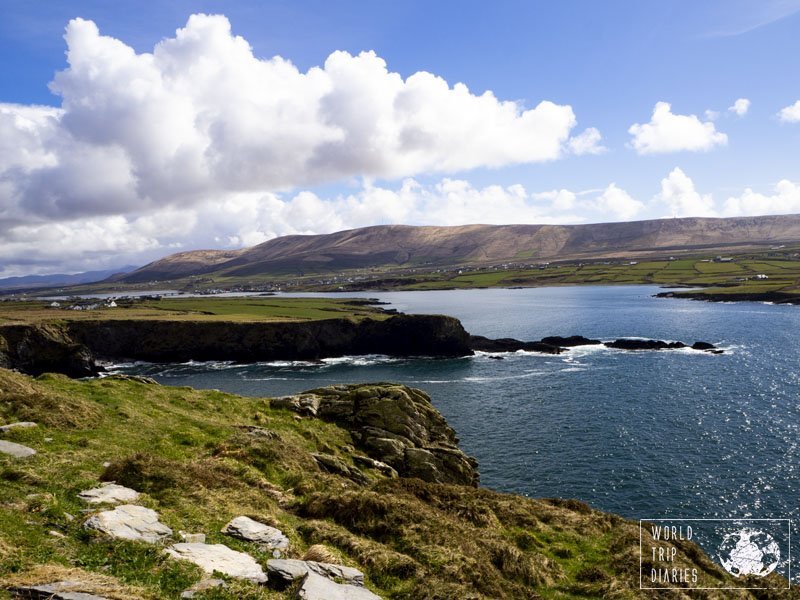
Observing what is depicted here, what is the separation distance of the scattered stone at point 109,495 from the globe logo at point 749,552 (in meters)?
34.4

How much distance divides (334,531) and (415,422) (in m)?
24.4

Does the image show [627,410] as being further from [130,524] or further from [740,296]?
[740,296]

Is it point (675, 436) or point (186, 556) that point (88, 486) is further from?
point (675, 436)

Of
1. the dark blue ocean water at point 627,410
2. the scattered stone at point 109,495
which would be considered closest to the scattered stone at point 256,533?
the scattered stone at point 109,495

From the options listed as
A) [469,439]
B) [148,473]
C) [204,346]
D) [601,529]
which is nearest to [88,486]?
[148,473]

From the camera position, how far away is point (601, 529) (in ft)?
84.0

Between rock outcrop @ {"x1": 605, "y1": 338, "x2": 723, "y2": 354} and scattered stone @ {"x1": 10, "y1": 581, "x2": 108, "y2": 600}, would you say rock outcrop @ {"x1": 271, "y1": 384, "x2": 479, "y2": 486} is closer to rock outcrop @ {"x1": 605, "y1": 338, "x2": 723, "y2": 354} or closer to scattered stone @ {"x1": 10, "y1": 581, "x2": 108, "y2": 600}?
scattered stone @ {"x1": 10, "y1": 581, "x2": 108, "y2": 600}

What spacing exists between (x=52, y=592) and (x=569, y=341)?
377ft

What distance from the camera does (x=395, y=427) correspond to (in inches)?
1581

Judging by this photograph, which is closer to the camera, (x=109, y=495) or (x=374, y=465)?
(x=109, y=495)
